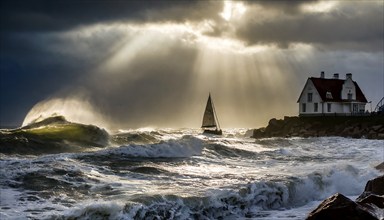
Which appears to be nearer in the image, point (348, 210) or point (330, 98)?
point (348, 210)

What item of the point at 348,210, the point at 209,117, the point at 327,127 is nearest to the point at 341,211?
the point at 348,210

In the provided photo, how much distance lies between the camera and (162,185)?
14.3 meters

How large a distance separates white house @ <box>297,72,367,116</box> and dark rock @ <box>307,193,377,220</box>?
158 feet

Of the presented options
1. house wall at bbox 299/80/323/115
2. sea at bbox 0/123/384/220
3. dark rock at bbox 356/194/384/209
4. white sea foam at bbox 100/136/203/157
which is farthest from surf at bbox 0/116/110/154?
house wall at bbox 299/80/323/115

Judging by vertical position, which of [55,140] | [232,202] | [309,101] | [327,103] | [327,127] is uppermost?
[309,101]

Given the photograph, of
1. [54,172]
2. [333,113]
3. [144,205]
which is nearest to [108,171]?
[54,172]

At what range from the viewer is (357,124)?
155ft

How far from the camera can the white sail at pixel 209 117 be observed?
64.2 m

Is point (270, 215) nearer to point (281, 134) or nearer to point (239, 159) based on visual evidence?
point (239, 159)

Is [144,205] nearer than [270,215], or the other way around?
[144,205]

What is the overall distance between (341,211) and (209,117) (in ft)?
184

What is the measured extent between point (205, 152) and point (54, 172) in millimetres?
10230

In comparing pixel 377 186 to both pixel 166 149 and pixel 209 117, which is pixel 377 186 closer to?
pixel 166 149

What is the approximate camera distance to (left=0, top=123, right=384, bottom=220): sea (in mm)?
11227
